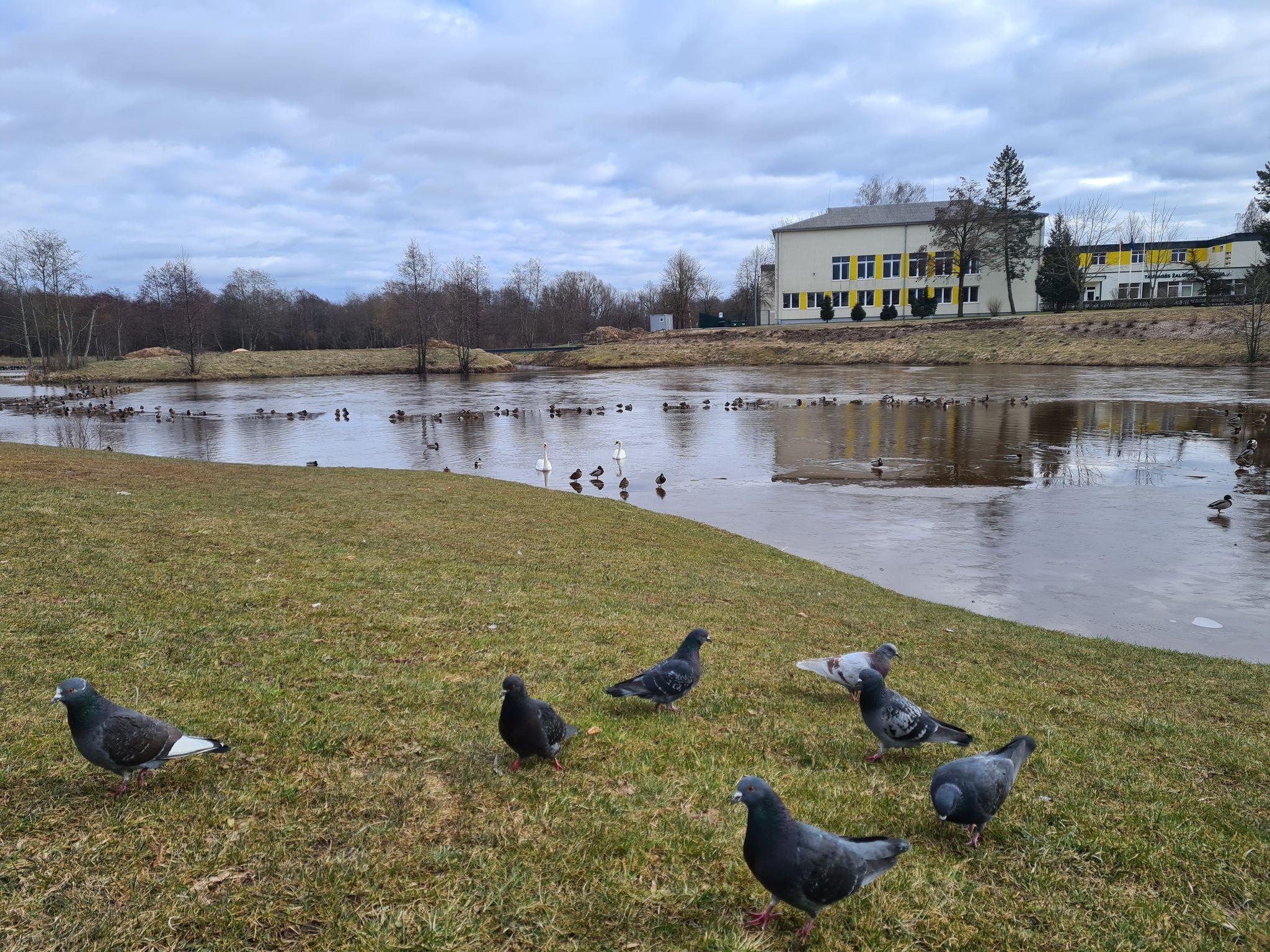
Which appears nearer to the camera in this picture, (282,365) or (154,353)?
(282,365)

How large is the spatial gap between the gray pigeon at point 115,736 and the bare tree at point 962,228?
296 ft

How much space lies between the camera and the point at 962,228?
3248 inches

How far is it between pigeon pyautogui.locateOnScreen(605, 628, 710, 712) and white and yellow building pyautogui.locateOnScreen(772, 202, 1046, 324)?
91801mm

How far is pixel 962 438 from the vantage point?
31.2m

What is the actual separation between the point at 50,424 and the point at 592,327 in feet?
333

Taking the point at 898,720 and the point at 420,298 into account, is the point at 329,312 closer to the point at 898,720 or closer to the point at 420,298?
the point at 420,298

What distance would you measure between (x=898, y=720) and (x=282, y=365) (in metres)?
103

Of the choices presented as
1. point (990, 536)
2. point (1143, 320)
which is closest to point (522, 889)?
point (990, 536)

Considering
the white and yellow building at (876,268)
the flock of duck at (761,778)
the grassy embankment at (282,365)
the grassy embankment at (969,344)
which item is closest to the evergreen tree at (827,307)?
the white and yellow building at (876,268)

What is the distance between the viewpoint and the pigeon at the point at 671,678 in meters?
5.64

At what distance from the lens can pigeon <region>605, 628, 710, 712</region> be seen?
5641 mm

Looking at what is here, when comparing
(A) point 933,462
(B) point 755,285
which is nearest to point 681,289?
(B) point 755,285

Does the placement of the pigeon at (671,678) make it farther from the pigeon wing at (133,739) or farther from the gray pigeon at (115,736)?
the pigeon wing at (133,739)

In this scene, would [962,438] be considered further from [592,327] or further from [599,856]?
[592,327]
